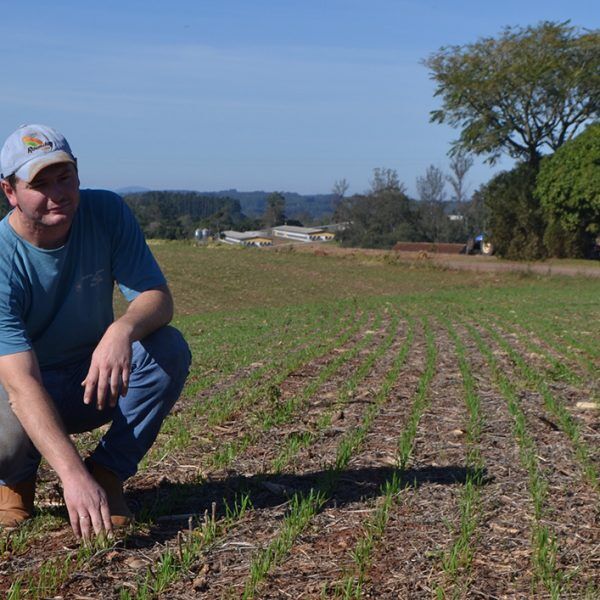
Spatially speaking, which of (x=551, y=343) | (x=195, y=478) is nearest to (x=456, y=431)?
(x=195, y=478)

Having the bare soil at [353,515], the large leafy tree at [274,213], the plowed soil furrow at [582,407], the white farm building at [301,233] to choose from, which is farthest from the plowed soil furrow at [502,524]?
the large leafy tree at [274,213]

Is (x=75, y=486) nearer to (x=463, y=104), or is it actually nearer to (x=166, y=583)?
(x=166, y=583)

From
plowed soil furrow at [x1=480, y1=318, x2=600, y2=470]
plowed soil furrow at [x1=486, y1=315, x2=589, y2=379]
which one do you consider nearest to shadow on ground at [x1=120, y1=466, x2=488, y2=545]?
plowed soil furrow at [x1=480, y1=318, x2=600, y2=470]

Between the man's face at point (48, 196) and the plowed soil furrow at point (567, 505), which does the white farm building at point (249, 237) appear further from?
the man's face at point (48, 196)

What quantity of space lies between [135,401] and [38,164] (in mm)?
1119

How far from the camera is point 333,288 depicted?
40125mm

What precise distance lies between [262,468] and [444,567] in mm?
1696

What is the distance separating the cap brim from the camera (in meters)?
3.59

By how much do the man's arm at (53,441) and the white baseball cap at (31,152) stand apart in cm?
75

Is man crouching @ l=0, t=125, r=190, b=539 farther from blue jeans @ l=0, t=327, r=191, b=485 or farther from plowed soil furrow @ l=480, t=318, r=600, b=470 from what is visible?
plowed soil furrow @ l=480, t=318, r=600, b=470

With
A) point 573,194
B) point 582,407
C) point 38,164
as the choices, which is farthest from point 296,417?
point 573,194

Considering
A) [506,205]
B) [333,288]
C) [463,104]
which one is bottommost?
[333,288]

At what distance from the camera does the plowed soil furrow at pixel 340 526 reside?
327cm

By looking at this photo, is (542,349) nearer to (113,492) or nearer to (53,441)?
(113,492)
